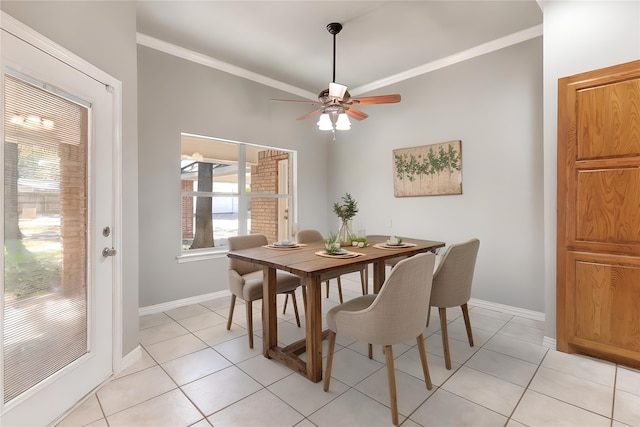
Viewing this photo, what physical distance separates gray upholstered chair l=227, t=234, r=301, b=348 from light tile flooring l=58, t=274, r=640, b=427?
32cm

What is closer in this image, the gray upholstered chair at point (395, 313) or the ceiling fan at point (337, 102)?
the gray upholstered chair at point (395, 313)

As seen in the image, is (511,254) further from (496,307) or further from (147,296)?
(147,296)

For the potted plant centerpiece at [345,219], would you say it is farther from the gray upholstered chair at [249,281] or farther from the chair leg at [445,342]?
the chair leg at [445,342]

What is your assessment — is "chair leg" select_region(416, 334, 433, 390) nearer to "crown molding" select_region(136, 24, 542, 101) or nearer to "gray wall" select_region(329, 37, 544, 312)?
"gray wall" select_region(329, 37, 544, 312)

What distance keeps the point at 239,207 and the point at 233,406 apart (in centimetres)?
264

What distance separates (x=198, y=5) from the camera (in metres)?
2.63

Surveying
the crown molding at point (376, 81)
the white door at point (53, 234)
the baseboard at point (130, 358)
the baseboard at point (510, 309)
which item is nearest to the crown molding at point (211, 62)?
the crown molding at point (376, 81)

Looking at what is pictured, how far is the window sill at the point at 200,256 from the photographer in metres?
3.49

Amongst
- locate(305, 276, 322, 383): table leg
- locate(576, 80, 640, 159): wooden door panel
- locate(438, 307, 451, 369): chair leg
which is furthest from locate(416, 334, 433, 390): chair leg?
locate(576, 80, 640, 159): wooden door panel

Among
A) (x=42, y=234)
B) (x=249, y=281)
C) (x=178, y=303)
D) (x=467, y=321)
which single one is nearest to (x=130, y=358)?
(x=249, y=281)

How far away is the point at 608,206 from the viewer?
7.03ft

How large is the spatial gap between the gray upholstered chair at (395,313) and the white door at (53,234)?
1586mm

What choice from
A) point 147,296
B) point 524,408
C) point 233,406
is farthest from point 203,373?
point 524,408

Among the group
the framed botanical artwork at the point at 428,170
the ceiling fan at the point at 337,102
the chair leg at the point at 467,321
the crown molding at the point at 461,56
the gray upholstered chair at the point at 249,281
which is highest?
the crown molding at the point at 461,56
